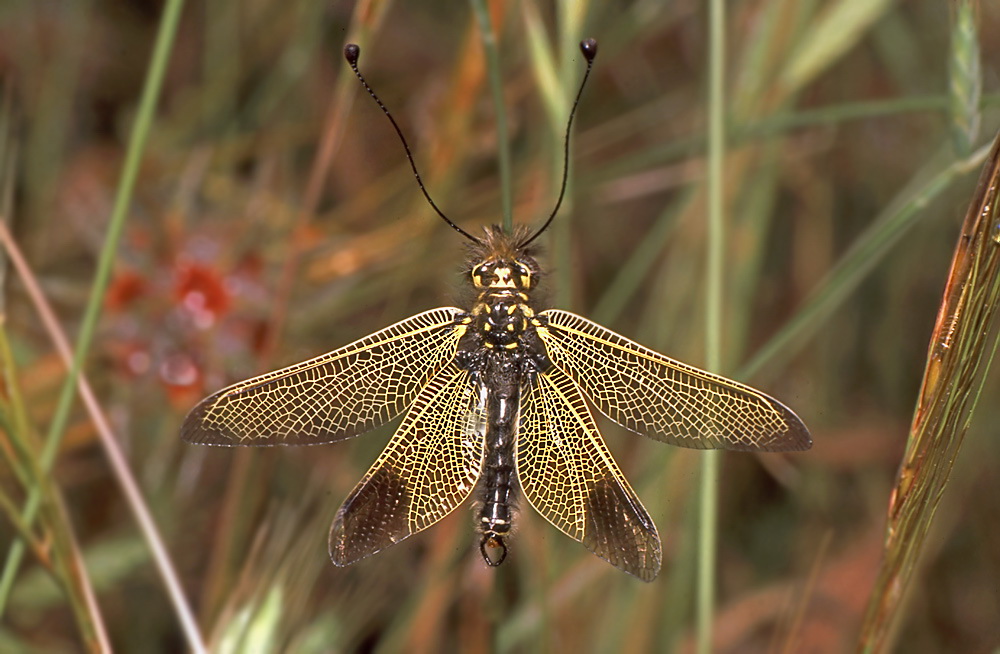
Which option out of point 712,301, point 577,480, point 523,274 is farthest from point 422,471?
point 712,301

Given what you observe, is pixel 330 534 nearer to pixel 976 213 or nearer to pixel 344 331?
pixel 976 213

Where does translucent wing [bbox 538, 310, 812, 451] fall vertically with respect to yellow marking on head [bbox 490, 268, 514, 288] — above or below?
below

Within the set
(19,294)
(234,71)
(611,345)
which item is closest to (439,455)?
(611,345)

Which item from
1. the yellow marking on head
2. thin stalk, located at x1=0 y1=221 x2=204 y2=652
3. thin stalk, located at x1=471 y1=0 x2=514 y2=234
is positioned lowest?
thin stalk, located at x1=0 y1=221 x2=204 y2=652

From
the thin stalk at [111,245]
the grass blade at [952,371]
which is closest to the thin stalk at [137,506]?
the thin stalk at [111,245]

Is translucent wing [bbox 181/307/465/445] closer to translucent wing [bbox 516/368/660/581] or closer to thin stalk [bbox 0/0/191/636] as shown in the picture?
translucent wing [bbox 516/368/660/581]

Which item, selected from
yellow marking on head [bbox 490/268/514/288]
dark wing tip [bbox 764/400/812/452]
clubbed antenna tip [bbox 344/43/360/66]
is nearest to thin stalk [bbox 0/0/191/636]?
clubbed antenna tip [bbox 344/43/360/66]

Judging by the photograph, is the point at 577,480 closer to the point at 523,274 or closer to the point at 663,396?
the point at 663,396
